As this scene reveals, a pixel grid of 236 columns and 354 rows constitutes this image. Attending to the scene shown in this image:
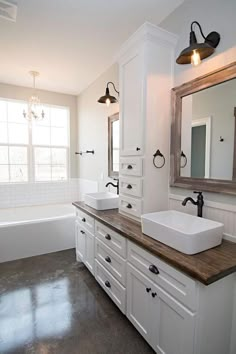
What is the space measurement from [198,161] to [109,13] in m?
1.56

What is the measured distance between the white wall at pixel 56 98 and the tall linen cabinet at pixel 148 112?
2.44 metres

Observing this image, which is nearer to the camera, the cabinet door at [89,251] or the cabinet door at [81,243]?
the cabinet door at [89,251]

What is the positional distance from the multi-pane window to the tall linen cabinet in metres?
2.53

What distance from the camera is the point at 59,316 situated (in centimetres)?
176

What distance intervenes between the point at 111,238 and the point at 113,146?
Result: 1456 millimetres

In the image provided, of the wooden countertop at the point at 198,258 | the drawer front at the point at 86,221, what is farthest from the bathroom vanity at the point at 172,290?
the drawer front at the point at 86,221

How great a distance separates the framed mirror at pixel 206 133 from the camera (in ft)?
4.52

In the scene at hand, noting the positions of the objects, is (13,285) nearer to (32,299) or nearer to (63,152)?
(32,299)

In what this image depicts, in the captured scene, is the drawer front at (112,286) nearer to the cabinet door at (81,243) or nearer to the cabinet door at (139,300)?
the cabinet door at (139,300)

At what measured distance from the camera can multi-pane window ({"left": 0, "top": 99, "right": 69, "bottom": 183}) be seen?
366 cm

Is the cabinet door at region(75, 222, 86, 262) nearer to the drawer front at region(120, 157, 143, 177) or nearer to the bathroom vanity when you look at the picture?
the bathroom vanity

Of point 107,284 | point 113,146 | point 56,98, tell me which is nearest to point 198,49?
point 113,146

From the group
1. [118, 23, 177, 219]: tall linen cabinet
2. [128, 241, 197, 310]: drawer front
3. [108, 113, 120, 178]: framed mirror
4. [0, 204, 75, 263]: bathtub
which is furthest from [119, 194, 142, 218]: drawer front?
[0, 204, 75, 263]: bathtub

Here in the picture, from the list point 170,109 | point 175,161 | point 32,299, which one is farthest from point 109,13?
point 32,299
